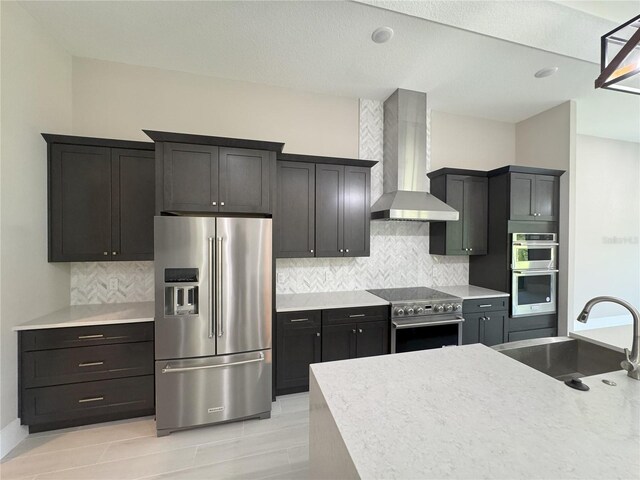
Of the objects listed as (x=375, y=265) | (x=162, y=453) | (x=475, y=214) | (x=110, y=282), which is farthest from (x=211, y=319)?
(x=475, y=214)

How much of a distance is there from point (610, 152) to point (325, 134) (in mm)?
5164

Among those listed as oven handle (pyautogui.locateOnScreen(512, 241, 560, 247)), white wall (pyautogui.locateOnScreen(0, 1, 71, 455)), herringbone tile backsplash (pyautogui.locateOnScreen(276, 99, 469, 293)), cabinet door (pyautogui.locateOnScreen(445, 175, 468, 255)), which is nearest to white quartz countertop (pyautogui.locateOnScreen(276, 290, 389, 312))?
herringbone tile backsplash (pyautogui.locateOnScreen(276, 99, 469, 293))

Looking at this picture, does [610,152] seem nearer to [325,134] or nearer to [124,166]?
[325,134]

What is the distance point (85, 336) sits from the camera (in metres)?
2.21

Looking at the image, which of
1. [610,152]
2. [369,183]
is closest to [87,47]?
[369,183]

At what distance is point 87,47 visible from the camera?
257 cm

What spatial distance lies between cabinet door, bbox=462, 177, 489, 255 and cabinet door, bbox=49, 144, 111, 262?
159 inches

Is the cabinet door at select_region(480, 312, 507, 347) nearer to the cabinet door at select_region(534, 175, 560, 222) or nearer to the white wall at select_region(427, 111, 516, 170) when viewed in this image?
the cabinet door at select_region(534, 175, 560, 222)

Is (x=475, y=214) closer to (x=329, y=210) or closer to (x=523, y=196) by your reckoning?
(x=523, y=196)

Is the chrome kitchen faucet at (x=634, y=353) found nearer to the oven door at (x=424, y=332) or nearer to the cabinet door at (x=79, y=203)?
the oven door at (x=424, y=332)

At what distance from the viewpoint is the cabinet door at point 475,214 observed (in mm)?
3559

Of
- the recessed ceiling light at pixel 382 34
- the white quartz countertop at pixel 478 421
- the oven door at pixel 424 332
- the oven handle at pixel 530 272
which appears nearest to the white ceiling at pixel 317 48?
the recessed ceiling light at pixel 382 34

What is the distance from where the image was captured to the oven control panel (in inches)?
112

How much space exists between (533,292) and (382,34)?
3.39m
